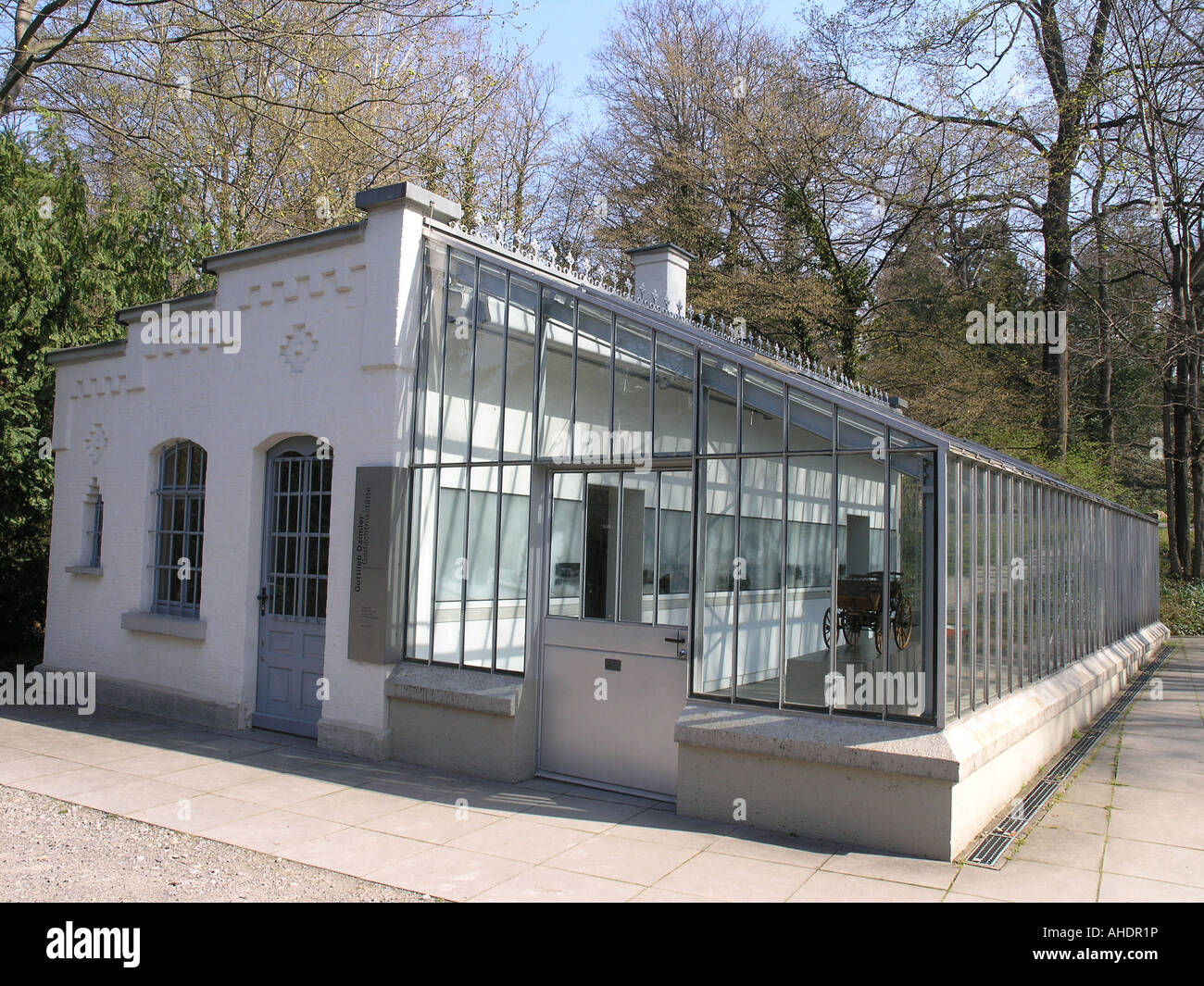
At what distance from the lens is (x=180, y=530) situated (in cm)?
1039

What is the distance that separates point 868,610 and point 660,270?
762 cm

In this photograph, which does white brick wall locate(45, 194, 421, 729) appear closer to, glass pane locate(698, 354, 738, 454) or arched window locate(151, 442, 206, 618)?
arched window locate(151, 442, 206, 618)

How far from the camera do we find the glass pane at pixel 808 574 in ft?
20.9

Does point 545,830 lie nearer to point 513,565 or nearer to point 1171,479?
point 513,565

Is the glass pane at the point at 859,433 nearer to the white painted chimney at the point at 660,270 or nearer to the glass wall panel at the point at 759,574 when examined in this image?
the glass wall panel at the point at 759,574

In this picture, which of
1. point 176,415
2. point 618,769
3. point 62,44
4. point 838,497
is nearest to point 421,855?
point 618,769

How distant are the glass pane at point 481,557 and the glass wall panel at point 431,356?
568 mm

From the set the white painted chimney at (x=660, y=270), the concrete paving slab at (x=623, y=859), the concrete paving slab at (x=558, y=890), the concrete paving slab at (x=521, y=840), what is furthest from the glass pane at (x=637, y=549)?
the white painted chimney at (x=660, y=270)

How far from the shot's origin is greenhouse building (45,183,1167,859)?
6.16 metres

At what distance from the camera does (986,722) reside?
21.3ft

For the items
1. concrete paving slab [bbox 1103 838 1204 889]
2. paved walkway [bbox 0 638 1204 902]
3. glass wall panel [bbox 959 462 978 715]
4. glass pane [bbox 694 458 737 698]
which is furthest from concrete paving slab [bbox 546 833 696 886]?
concrete paving slab [bbox 1103 838 1204 889]

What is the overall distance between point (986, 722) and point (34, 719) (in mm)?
9860

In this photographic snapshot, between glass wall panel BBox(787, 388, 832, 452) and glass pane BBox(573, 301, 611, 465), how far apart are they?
169 cm

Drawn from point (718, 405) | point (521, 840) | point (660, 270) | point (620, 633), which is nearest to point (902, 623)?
point (718, 405)
